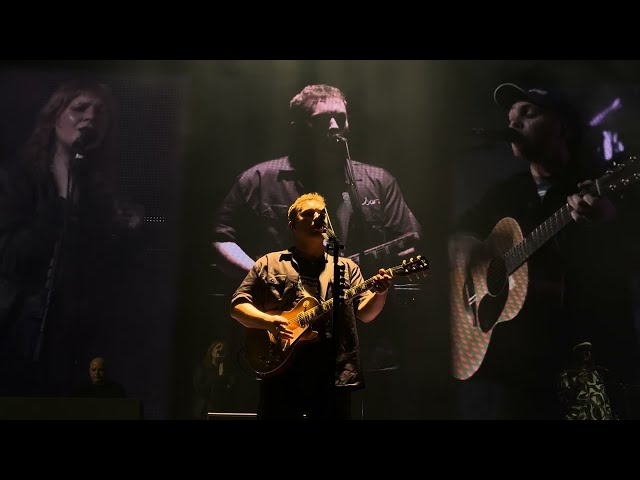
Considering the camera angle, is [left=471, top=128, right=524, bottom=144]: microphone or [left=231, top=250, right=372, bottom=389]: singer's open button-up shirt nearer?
[left=231, top=250, right=372, bottom=389]: singer's open button-up shirt

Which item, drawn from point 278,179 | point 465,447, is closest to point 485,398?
point 278,179

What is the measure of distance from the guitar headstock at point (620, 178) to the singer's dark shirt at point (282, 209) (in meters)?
1.47

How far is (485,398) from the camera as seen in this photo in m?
4.88

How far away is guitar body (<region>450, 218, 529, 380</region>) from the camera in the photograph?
4965 millimetres

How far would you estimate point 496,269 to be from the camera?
16.6ft

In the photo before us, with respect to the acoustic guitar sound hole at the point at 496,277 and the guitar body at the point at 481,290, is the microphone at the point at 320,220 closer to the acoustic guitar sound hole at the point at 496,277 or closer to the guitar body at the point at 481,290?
the guitar body at the point at 481,290

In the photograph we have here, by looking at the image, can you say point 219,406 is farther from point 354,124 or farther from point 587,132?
point 587,132

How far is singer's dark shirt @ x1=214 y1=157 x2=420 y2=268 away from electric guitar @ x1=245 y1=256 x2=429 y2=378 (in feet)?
5.16

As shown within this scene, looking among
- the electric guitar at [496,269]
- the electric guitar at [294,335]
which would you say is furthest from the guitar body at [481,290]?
the electric guitar at [294,335]

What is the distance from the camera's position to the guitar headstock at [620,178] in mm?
5039

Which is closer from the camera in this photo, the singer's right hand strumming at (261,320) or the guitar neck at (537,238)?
the singer's right hand strumming at (261,320)

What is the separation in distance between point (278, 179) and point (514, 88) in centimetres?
204

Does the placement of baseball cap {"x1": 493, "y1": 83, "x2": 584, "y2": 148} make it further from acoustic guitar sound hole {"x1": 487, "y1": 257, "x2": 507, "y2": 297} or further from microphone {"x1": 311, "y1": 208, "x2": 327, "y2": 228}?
microphone {"x1": 311, "y1": 208, "x2": 327, "y2": 228}

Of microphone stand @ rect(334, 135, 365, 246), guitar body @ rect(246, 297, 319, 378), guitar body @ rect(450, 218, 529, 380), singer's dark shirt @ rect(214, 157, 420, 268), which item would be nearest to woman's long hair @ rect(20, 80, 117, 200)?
singer's dark shirt @ rect(214, 157, 420, 268)
